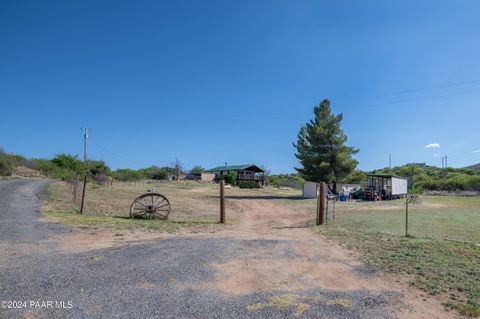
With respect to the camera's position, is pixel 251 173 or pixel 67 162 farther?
pixel 251 173

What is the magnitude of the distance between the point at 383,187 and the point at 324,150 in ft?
24.7

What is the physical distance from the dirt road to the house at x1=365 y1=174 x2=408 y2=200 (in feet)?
90.8

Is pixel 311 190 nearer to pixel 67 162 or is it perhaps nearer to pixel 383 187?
pixel 383 187

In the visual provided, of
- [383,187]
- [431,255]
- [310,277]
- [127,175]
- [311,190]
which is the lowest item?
[310,277]

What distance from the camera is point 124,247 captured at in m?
8.30

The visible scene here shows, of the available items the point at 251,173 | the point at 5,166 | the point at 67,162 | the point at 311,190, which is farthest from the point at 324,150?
the point at 67,162

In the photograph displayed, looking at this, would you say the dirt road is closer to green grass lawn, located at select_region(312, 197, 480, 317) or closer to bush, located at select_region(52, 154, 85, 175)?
green grass lawn, located at select_region(312, 197, 480, 317)

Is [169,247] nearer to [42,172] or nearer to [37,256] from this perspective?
[37,256]

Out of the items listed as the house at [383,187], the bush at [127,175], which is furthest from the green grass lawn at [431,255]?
the bush at [127,175]

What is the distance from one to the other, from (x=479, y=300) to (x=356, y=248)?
13.3 ft

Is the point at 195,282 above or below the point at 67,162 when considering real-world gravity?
below

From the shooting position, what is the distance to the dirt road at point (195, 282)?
4559mm

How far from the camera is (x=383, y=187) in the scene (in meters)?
36.6

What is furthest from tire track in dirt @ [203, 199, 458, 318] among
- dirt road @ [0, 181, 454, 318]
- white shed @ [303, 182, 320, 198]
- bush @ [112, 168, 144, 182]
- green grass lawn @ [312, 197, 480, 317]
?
bush @ [112, 168, 144, 182]
